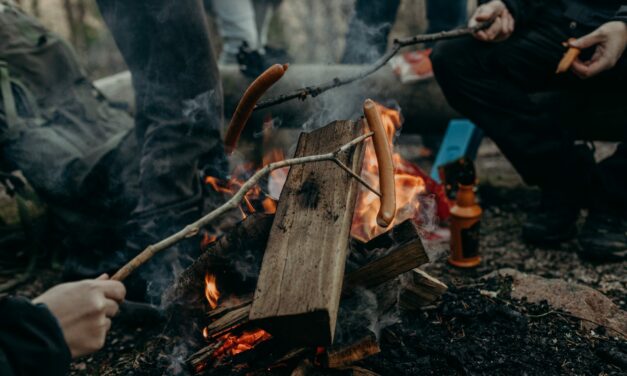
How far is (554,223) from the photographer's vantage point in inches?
129

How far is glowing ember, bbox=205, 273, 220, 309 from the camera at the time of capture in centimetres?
195

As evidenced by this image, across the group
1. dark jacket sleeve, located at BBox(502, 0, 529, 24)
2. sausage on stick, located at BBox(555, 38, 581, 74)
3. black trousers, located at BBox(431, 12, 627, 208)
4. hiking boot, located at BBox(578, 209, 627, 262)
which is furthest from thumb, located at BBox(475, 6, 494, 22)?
hiking boot, located at BBox(578, 209, 627, 262)

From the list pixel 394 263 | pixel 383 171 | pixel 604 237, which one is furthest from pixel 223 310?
pixel 604 237

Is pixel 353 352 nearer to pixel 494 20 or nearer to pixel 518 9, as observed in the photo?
pixel 494 20

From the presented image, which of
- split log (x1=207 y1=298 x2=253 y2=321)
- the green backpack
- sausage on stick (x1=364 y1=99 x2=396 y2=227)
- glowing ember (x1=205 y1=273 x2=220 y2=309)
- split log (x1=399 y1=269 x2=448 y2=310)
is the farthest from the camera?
the green backpack

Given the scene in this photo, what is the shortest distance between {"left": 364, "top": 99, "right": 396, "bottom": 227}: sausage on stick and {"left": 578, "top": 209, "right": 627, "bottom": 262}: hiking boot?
72.7 inches

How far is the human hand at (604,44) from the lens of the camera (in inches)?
107

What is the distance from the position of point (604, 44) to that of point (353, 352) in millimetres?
2166

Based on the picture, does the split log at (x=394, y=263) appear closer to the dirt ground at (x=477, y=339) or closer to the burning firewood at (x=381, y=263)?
the burning firewood at (x=381, y=263)

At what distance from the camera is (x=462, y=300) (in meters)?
2.32

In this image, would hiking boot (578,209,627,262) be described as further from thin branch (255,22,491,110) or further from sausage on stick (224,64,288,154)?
sausage on stick (224,64,288,154)

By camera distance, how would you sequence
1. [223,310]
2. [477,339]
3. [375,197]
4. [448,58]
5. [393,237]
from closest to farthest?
[223,310] → [393,237] → [477,339] → [375,197] → [448,58]

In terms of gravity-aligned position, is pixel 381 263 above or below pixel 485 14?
below

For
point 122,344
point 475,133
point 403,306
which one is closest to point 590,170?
point 475,133
